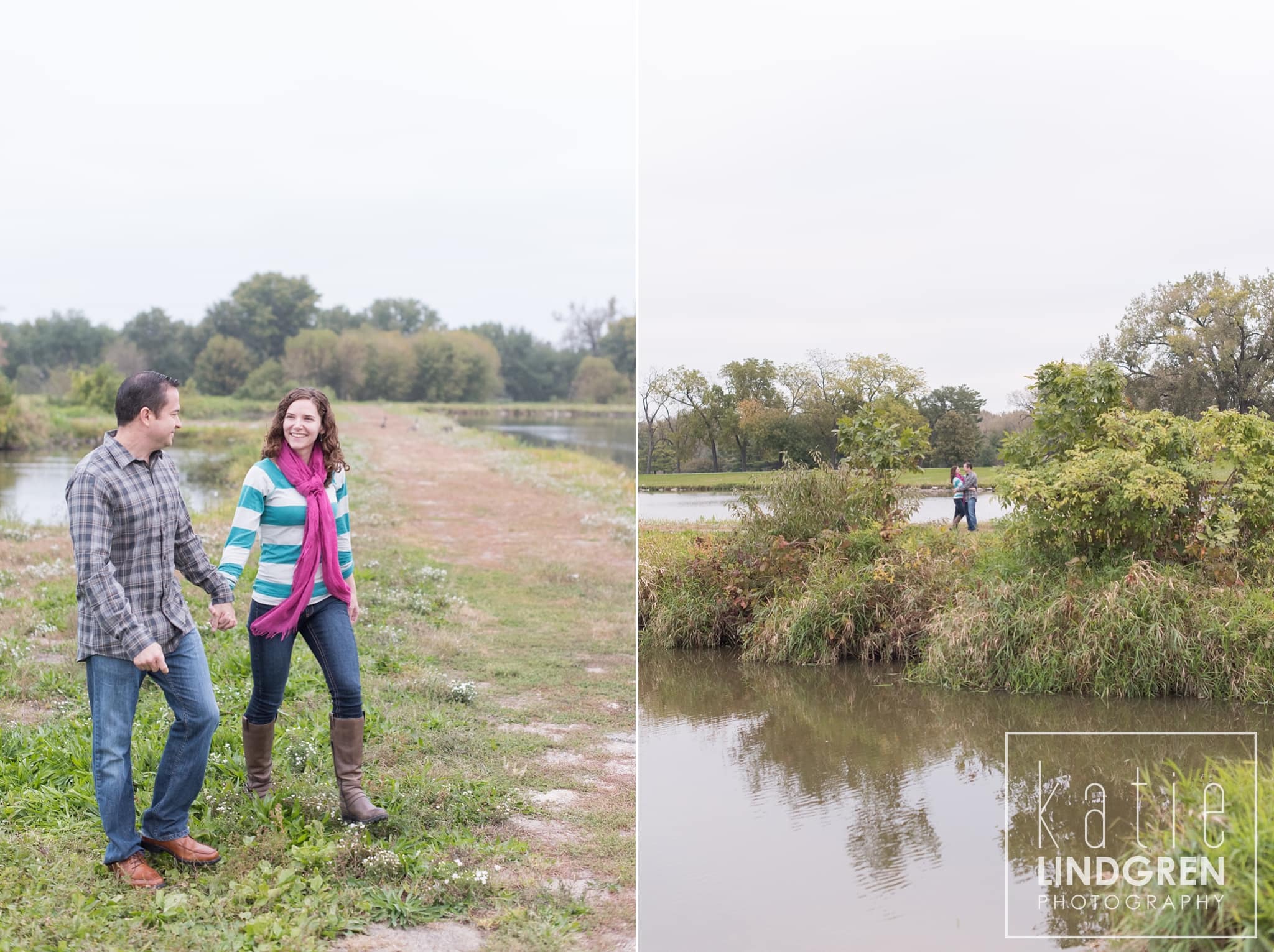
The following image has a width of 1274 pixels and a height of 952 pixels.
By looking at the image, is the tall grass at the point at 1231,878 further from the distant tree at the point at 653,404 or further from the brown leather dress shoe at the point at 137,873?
the distant tree at the point at 653,404

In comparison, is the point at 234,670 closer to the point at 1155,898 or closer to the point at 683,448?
the point at 1155,898

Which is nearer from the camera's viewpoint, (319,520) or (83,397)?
(319,520)

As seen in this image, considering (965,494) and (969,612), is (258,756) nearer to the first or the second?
(969,612)

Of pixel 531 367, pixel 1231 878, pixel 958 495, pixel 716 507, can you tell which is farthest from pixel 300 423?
pixel 531 367

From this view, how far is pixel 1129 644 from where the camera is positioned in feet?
20.0

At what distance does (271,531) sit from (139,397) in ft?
1.97

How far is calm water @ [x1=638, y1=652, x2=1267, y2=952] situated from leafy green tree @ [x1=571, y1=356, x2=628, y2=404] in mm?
46429

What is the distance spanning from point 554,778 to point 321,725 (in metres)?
1.07

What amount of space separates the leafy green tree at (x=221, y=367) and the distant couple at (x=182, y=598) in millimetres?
43126

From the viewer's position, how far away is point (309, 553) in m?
3.36

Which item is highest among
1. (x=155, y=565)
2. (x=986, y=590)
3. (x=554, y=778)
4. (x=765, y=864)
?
(x=155, y=565)

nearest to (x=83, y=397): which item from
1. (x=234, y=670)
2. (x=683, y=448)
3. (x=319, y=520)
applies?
(x=683, y=448)

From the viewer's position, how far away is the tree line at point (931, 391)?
27.9ft

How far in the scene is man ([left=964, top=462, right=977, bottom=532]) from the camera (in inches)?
330
